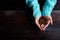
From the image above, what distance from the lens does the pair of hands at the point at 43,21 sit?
770 millimetres

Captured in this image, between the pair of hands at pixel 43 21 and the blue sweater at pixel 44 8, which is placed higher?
the blue sweater at pixel 44 8

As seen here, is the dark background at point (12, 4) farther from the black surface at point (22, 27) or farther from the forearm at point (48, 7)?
the forearm at point (48, 7)

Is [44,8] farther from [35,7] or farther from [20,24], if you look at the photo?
[20,24]

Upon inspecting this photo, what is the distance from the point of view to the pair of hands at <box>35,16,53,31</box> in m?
0.77

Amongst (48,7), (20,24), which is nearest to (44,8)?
(48,7)

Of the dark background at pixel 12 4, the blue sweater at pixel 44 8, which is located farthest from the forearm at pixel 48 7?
the dark background at pixel 12 4

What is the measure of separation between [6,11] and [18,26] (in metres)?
0.11

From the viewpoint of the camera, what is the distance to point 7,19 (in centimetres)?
84

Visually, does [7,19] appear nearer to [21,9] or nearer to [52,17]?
[21,9]

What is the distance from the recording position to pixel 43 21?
0.79 metres

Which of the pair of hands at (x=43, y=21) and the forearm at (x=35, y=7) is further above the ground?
the forearm at (x=35, y=7)

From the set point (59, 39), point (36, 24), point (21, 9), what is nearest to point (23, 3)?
point (21, 9)

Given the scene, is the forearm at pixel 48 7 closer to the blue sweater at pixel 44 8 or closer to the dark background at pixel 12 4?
the blue sweater at pixel 44 8

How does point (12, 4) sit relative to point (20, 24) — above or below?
above
